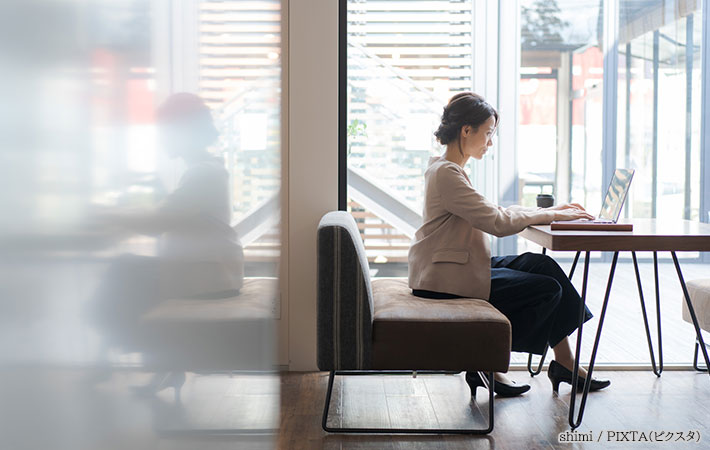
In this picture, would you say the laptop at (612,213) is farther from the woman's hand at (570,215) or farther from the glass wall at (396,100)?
the glass wall at (396,100)

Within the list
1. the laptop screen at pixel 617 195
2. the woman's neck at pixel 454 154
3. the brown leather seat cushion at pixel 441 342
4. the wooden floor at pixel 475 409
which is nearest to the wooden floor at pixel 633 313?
the wooden floor at pixel 475 409

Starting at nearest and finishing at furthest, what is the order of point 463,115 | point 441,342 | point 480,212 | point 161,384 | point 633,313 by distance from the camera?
point 161,384, point 441,342, point 480,212, point 463,115, point 633,313

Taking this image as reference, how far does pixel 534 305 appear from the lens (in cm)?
285

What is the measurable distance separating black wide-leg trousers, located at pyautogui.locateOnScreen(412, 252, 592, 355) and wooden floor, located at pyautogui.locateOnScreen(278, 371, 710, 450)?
29cm

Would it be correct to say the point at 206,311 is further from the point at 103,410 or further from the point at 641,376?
the point at 641,376

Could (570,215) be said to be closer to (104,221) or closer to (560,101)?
(560,101)

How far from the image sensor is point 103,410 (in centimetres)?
25

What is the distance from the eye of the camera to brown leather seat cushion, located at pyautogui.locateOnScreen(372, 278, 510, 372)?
2510mm

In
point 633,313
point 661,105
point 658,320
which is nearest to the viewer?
point 658,320

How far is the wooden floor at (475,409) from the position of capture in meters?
2.54

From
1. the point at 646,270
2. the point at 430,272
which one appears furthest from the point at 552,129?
the point at 430,272

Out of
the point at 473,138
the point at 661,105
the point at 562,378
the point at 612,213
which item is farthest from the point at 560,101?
the point at 562,378

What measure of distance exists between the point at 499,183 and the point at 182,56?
327cm

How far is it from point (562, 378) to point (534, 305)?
417 mm
